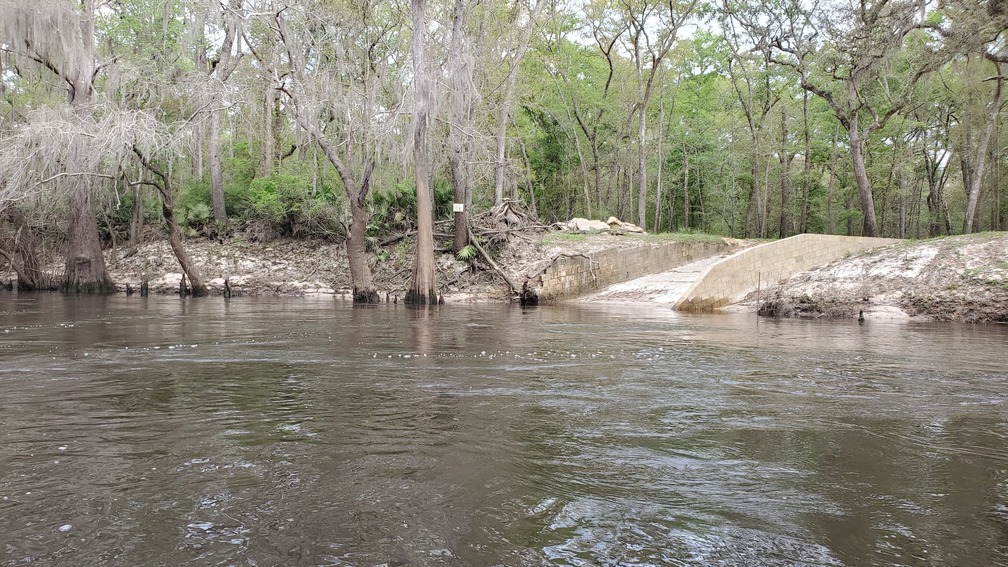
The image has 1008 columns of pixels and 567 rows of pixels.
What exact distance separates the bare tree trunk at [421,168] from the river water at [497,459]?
11.0 metres

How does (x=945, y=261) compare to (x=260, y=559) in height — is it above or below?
above

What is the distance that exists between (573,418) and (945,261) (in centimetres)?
1511

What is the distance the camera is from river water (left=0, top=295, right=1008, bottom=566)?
262 centimetres

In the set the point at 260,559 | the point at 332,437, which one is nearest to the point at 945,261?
the point at 332,437

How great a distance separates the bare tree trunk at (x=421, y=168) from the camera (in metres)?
18.1

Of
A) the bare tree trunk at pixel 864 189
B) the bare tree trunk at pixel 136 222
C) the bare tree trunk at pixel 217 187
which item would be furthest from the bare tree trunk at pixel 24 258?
the bare tree trunk at pixel 864 189

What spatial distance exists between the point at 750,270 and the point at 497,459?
16332mm

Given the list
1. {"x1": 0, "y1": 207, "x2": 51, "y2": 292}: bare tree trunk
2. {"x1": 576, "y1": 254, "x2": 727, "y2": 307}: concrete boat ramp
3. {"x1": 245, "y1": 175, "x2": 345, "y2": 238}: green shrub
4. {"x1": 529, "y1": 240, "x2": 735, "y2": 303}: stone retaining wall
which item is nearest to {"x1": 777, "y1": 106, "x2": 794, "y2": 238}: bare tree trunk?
{"x1": 529, "y1": 240, "x2": 735, "y2": 303}: stone retaining wall

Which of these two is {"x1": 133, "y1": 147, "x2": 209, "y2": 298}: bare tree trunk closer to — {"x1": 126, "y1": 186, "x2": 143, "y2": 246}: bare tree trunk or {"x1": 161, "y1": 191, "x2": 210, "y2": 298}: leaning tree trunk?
{"x1": 161, "y1": 191, "x2": 210, "y2": 298}: leaning tree trunk

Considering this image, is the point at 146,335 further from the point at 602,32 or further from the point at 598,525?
the point at 602,32

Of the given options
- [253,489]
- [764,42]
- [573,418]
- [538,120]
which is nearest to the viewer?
[253,489]

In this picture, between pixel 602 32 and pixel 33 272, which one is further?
pixel 602 32

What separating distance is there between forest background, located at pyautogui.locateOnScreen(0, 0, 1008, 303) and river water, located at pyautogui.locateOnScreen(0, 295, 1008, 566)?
12.1m

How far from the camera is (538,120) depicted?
4038cm
